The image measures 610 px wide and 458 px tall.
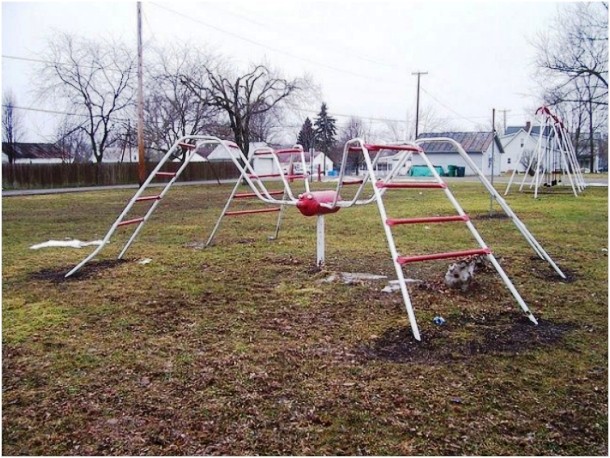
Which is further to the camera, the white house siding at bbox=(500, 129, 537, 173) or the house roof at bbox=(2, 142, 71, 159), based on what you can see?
the white house siding at bbox=(500, 129, 537, 173)

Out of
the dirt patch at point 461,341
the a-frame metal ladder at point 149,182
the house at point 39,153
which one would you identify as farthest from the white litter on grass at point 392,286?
the house at point 39,153

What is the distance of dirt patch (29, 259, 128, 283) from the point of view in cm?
534

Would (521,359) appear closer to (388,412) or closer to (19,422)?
(388,412)

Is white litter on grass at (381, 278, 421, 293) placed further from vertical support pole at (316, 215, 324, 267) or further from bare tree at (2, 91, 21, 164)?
bare tree at (2, 91, 21, 164)

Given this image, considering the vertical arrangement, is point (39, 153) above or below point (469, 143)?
below

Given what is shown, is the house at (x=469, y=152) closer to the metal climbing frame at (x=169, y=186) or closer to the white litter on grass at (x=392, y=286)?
the metal climbing frame at (x=169, y=186)

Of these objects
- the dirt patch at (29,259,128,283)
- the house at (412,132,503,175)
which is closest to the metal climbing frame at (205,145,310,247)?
the dirt patch at (29,259,128,283)

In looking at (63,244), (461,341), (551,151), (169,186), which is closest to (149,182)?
(169,186)

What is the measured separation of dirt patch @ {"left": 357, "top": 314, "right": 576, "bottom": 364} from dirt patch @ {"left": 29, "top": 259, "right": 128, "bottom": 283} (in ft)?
11.0

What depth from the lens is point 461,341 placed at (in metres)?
3.40

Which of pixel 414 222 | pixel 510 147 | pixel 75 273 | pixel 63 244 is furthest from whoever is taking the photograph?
pixel 510 147

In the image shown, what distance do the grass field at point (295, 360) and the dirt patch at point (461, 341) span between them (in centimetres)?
2

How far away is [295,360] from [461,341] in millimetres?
1075

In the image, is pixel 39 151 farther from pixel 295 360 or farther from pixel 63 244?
pixel 295 360
